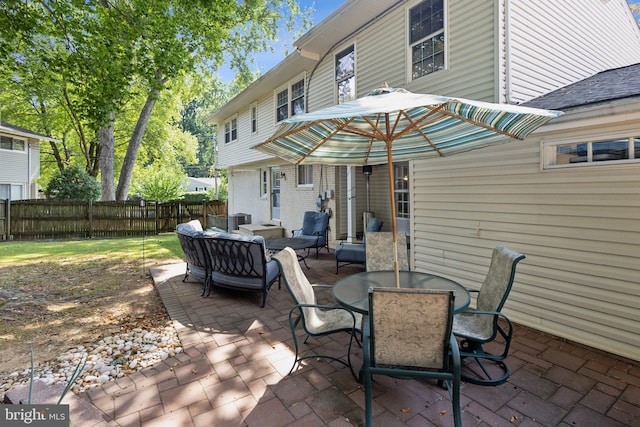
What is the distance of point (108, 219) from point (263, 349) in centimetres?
1365

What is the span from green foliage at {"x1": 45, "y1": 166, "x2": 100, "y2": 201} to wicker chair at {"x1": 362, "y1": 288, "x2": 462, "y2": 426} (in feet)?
59.3

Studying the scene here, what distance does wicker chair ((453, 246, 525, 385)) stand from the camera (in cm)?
272

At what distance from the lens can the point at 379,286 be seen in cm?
327

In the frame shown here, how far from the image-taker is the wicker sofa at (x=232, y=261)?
4.77 meters

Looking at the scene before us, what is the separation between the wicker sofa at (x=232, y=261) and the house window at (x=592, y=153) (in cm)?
393

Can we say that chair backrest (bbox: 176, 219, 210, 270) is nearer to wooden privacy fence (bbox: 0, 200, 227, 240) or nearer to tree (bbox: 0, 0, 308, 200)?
tree (bbox: 0, 0, 308, 200)

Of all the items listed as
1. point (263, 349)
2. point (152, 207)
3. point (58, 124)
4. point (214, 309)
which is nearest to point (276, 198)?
point (152, 207)

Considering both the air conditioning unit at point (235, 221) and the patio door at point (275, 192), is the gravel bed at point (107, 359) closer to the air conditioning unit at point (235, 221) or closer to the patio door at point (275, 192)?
the patio door at point (275, 192)

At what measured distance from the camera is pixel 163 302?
504 cm

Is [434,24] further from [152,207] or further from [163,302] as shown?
[152,207]

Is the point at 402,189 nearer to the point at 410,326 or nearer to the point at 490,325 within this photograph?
the point at 490,325

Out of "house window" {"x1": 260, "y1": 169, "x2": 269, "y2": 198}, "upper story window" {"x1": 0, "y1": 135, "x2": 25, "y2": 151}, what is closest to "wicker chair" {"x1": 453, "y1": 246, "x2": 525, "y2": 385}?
"house window" {"x1": 260, "y1": 169, "x2": 269, "y2": 198}

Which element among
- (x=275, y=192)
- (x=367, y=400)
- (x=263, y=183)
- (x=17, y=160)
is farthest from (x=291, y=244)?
(x=17, y=160)

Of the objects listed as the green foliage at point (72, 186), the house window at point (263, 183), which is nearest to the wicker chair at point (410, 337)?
the house window at point (263, 183)
